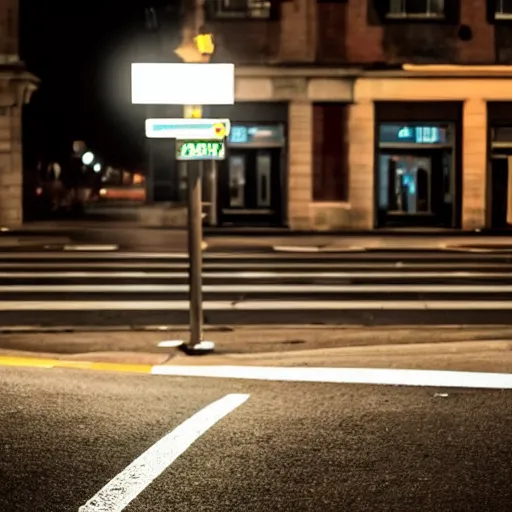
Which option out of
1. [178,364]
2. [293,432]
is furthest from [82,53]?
[293,432]

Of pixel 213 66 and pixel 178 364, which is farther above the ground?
pixel 213 66

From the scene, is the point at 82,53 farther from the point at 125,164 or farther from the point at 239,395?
the point at 239,395

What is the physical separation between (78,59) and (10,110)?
15.0 metres

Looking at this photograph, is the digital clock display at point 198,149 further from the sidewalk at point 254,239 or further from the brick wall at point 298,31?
the brick wall at point 298,31

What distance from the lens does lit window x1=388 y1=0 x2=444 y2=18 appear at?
28.1 m

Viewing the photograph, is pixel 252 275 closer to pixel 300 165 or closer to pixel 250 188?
pixel 300 165

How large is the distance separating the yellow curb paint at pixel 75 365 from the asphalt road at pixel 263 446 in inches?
34.5

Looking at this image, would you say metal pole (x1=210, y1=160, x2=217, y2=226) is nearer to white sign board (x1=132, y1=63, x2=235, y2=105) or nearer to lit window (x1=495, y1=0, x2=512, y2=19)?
lit window (x1=495, y1=0, x2=512, y2=19)

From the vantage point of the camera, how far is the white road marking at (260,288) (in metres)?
15.9

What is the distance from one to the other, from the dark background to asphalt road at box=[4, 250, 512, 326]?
11114 mm

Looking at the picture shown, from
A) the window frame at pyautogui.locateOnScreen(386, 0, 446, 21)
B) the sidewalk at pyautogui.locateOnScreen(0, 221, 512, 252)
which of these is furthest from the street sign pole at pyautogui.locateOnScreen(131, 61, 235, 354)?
the window frame at pyautogui.locateOnScreen(386, 0, 446, 21)

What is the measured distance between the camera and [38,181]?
35.9m

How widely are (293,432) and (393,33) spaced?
2281cm

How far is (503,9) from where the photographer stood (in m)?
28.1
